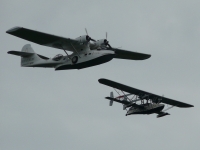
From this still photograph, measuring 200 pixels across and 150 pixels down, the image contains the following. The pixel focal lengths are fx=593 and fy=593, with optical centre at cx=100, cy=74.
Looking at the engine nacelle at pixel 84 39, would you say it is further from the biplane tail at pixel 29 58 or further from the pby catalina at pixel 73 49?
the biplane tail at pixel 29 58

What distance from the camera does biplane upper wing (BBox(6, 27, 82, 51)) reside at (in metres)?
59.4

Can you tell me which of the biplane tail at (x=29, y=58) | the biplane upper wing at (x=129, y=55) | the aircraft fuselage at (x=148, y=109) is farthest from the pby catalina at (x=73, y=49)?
the aircraft fuselage at (x=148, y=109)

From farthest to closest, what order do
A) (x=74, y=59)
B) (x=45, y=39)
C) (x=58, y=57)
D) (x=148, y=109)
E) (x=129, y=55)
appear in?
(x=129, y=55) < (x=148, y=109) < (x=58, y=57) < (x=45, y=39) < (x=74, y=59)

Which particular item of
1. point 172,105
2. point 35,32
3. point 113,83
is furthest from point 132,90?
point 35,32

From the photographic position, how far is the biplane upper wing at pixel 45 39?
59.4 metres

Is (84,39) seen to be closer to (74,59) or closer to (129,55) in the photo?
(74,59)

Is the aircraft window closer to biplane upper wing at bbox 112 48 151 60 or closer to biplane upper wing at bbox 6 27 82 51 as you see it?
biplane upper wing at bbox 6 27 82 51

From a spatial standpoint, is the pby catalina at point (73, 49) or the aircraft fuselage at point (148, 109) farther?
the aircraft fuselage at point (148, 109)

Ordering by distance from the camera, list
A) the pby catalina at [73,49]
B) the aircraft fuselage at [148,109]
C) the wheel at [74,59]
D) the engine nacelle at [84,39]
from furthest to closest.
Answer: the aircraft fuselage at [148,109]
the wheel at [74,59]
the engine nacelle at [84,39]
the pby catalina at [73,49]

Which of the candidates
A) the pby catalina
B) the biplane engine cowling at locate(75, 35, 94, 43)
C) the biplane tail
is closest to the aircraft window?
the pby catalina

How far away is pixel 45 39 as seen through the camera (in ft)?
200

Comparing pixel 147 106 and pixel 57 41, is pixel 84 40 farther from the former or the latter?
pixel 147 106

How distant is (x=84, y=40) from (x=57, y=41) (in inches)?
129

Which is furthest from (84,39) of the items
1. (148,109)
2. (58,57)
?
(148,109)
